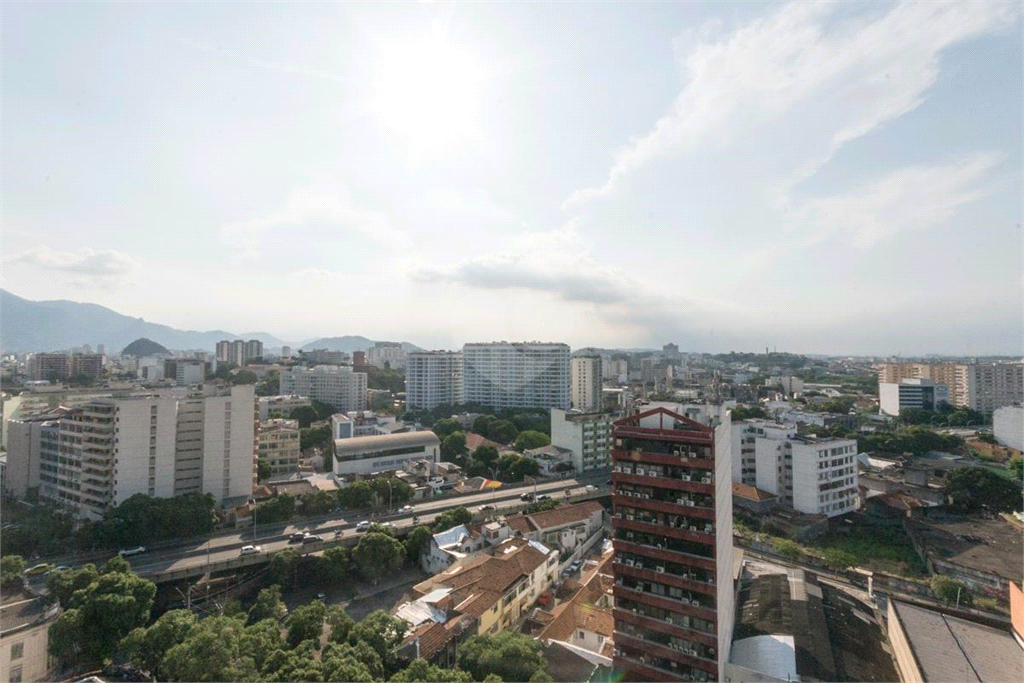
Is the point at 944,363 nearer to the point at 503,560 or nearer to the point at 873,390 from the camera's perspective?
the point at 873,390

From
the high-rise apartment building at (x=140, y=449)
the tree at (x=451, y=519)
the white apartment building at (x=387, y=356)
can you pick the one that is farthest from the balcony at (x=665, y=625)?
the white apartment building at (x=387, y=356)

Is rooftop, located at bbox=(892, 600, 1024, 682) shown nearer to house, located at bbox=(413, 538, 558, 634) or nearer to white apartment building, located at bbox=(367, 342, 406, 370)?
house, located at bbox=(413, 538, 558, 634)

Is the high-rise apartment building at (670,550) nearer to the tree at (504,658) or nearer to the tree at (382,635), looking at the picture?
the tree at (504,658)

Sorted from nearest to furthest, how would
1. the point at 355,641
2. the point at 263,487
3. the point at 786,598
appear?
the point at 355,641, the point at 786,598, the point at 263,487

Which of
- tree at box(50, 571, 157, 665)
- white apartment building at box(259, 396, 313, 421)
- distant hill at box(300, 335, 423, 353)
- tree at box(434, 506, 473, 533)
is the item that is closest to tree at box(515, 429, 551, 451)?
tree at box(434, 506, 473, 533)

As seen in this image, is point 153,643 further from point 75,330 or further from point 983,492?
point 75,330

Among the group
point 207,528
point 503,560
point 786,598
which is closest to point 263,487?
point 207,528
